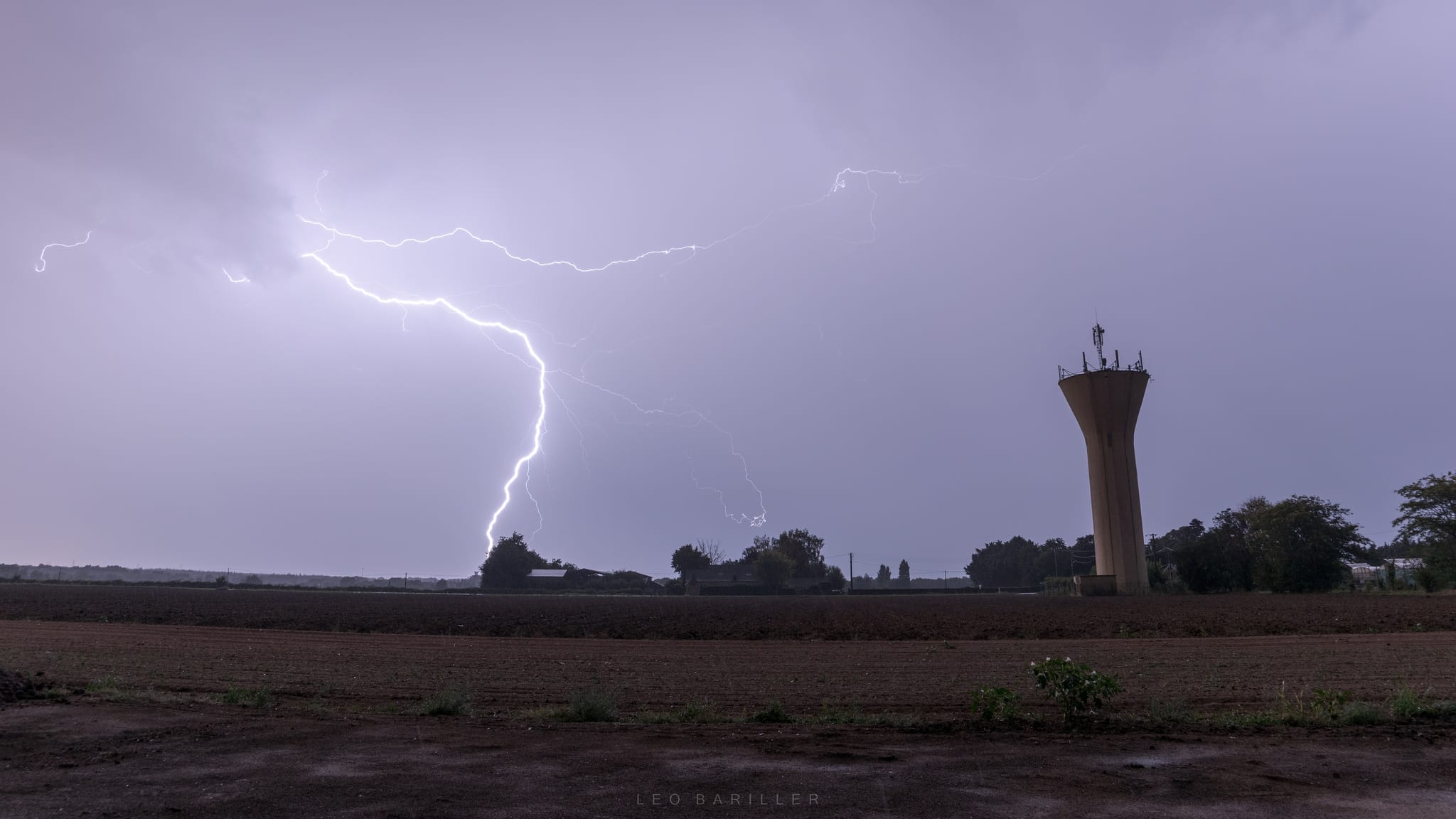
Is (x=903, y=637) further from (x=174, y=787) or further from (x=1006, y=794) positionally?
(x=174, y=787)

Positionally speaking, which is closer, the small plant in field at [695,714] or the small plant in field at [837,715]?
the small plant in field at [837,715]

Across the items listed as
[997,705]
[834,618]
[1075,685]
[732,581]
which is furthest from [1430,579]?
[732,581]

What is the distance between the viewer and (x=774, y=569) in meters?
137

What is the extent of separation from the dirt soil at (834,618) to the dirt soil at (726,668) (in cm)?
417

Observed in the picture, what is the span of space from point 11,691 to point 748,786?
12.8 m

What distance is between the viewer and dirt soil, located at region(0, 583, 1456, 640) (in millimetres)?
35531

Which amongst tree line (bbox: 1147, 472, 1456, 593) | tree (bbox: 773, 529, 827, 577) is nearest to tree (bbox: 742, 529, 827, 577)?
tree (bbox: 773, 529, 827, 577)

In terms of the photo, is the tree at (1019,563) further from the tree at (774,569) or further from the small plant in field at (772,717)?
the small plant in field at (772,717)

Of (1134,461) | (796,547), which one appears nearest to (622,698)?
(1134,461)

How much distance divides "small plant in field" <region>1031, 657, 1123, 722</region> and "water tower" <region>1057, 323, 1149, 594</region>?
64.6 m

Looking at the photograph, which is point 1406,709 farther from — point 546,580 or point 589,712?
point 546,580

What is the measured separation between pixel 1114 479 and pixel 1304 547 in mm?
20819

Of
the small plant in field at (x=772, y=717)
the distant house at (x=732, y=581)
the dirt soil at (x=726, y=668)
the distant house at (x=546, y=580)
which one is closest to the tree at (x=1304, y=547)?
A: the dirt soil at (x=726, y=668)

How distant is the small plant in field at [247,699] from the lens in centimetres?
1307
